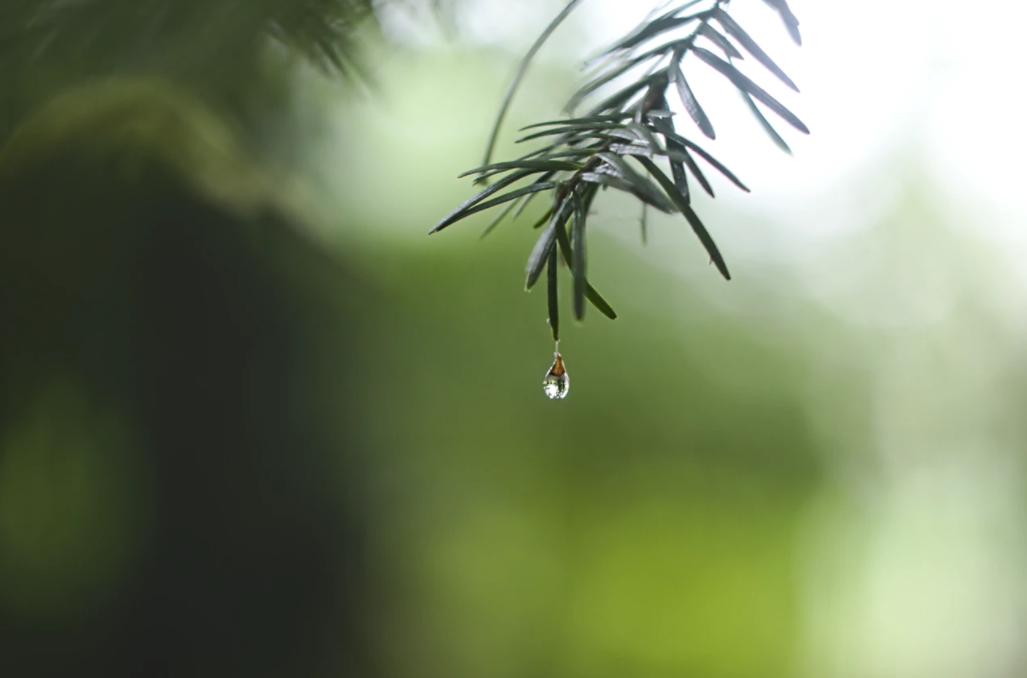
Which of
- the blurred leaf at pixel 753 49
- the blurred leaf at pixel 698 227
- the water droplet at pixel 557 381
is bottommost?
the water droplet at pixel 557 381

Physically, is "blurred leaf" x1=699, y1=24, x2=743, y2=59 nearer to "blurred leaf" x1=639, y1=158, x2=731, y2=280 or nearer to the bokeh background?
"blurred leaf" x1=639, y1=158, x2=731, y2=280

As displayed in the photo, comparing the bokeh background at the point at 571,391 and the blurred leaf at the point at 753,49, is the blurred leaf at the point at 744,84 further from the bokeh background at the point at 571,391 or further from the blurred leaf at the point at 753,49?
the bokeh background at the point at 571,391

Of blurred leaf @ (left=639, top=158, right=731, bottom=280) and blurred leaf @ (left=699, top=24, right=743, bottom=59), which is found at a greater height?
blurred leaf @ (left=699, top=24, right=743, bottom=59)

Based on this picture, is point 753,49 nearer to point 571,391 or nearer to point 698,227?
point 698,227

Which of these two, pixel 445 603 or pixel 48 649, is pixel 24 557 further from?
pixel 445 603

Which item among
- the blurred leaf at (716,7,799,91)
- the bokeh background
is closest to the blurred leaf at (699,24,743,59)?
the blurred leaf at (716,7,799,91)

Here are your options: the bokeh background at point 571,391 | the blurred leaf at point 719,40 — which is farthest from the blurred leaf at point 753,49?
the bokeh background at point 571,391

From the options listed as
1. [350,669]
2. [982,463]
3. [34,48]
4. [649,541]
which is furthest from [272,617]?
[982,463]

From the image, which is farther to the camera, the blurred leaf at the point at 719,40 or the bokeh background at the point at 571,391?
the bokeh background at the point at 571,391

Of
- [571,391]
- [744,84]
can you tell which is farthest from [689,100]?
[571,391]
